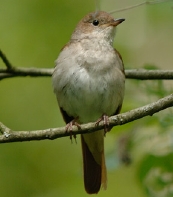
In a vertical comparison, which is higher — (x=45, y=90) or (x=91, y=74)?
(x=91, y=74)

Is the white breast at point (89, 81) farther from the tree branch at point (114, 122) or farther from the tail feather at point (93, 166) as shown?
the tree branch at point (114, 122)

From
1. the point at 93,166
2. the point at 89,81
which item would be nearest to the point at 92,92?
the point at 89,81

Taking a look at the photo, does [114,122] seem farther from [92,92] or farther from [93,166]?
[93,166]

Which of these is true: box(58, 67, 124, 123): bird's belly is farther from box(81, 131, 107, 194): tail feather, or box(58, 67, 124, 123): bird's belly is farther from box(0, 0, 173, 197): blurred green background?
box(81, 131, 107, 194): tail feather

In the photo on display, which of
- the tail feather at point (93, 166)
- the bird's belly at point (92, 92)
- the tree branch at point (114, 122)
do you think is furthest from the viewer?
the tail feather at point (93, 166)

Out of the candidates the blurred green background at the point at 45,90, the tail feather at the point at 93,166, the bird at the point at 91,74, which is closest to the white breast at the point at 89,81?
the bird at the point at 91,74

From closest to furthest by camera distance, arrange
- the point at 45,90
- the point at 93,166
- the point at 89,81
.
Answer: the point at 89,81 < the point at 93,166 < the point at 45,90

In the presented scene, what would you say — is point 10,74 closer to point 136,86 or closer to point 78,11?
point 136,86

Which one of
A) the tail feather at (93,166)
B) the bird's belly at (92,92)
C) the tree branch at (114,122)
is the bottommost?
the tail feather at (93,166)

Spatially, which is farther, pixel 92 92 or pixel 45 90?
pixel 45 90
